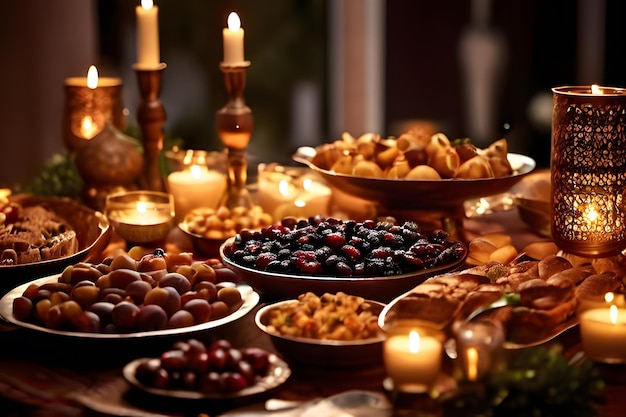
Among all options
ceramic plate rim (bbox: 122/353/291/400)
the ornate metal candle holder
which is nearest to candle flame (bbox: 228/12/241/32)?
the ornate metal candle holder

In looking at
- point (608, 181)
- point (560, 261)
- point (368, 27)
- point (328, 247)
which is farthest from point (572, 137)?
point (368, 27)

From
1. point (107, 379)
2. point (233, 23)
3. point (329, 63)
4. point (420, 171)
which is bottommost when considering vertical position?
point (107, 379)

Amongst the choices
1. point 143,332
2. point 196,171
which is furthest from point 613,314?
point 196,171

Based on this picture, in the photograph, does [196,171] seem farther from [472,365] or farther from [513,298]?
[472,365]

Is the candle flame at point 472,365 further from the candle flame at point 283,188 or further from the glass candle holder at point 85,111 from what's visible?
the glass candle holder at point 85,111

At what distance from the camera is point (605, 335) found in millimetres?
1291

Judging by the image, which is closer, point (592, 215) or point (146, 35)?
point (592, 215)

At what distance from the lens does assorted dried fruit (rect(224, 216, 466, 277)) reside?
159cm

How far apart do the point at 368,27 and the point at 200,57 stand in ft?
2.77

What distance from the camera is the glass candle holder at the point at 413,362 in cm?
118

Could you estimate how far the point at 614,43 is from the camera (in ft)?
12.9

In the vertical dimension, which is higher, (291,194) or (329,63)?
(329,63)

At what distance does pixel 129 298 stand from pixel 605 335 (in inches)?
26.2

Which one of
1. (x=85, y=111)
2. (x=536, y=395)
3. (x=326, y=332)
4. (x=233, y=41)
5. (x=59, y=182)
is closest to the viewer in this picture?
(x=536, y=395)
